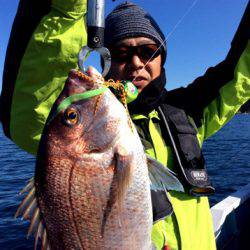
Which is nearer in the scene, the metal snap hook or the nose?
the metal snap hook

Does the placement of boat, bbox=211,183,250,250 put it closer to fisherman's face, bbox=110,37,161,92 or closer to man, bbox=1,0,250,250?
man, bbox=1,0,250,250

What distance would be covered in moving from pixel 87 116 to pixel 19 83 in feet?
2.01

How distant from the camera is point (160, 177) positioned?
1.84 meters

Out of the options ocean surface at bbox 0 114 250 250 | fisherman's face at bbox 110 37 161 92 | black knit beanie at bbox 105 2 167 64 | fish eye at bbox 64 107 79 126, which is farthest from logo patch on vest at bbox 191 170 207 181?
ocean surface at bbox 0 114 250 250

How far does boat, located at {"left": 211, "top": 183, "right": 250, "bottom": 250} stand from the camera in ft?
16.7

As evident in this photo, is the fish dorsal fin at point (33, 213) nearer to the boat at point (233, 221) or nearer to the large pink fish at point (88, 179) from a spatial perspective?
the large pink fish at point (88, 179)

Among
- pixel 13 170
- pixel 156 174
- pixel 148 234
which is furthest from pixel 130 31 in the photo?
pixel 13 170

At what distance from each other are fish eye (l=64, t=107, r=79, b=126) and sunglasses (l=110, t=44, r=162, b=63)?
1016 mm

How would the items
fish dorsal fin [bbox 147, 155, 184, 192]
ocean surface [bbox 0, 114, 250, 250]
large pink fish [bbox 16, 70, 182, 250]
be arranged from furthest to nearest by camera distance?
ocean surface [bbox 0, 114, 250, 250]
fish dorsal fin [bbox 147, 155, 184, 192]
large pink fish [bbox 16, 70, 182, 250]

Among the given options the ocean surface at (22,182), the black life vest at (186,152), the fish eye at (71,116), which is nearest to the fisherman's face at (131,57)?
the black life vest at (186,152)

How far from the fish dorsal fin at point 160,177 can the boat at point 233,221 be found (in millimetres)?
3340

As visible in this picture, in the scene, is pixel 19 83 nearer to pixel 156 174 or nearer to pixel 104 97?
pixel 104 97

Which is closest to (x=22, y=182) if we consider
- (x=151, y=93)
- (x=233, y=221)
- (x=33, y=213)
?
(x=233, y=221)

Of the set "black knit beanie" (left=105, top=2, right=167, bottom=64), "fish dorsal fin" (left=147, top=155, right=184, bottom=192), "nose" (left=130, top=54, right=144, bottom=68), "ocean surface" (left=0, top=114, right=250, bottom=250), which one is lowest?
"ocean surface" (left=0, top=114, right=250, bottom=250)
